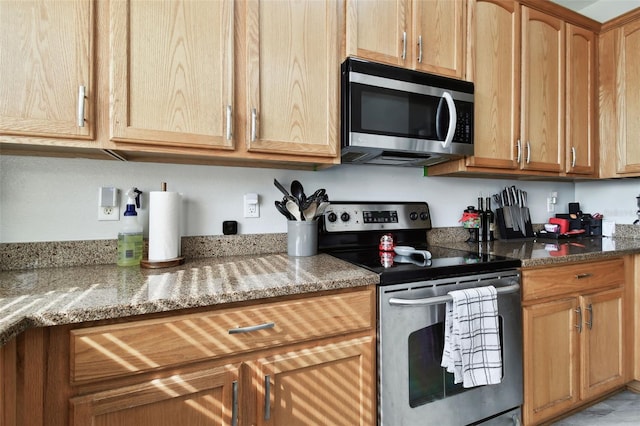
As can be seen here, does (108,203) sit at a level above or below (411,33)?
below

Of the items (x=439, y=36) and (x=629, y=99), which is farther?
(x=629, y=99)

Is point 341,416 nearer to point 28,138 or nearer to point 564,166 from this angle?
point 28,138

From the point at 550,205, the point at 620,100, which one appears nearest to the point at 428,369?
the point at 550,205

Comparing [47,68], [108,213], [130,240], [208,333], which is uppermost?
[47,68]

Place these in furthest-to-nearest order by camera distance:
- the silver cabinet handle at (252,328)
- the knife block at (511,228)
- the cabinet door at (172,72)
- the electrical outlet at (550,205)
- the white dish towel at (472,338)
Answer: the electrical outlet at (550,205)
the knife block at (511,228)
the white dish towel at (472,338)
the cabinet door at (172,72)
the silver cabinet handle at (252,328)

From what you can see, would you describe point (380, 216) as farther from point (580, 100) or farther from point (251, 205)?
point (580, 100)

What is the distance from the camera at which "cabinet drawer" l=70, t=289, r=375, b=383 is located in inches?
31.2

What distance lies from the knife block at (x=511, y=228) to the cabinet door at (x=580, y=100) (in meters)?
0.40

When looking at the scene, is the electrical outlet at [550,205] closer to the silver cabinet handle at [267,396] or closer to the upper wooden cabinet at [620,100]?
the upper wooden cabinet at [620,100]

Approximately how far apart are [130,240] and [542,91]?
2434 mm

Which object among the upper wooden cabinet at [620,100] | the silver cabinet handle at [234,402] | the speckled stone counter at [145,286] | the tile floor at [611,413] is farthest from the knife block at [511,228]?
the silver cabinet handle at [234,402]

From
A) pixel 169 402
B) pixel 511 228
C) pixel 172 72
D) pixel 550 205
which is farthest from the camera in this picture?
pixel 550 205

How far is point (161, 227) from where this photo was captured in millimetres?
1255

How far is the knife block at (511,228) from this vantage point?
2.16 m
